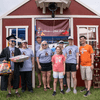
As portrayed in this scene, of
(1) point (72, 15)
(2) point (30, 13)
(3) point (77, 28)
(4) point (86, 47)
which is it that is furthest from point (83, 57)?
(2) point (30, 13)

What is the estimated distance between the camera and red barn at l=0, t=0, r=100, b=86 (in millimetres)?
5020

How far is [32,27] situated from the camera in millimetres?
5023

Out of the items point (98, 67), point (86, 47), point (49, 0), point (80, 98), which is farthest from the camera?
point (98, 67)

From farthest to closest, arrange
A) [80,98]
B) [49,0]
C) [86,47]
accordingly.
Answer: [49,0] → [86,47] → [80,98]

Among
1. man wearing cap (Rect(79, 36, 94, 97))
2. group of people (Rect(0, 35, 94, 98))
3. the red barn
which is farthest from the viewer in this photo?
the red barn

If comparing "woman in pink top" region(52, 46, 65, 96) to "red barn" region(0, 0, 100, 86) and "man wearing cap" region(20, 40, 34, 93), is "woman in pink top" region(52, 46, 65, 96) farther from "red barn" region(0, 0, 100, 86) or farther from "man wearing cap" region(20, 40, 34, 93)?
"red barn" region(0, 0, 100, 86)

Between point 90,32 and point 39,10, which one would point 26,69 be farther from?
point 90,32

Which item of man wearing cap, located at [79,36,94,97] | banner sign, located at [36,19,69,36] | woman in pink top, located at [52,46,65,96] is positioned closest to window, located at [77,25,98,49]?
banner sign, located at [36,19,69,36]

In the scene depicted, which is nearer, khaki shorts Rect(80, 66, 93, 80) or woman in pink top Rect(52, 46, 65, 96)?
woman in pink top Rect(52, 46, 65, 96)

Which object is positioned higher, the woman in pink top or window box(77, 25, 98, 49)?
window box(77, 25, 98, 49)

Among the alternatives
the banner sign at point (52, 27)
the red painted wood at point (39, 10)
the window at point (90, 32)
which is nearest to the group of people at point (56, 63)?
the banner sign at point (52, 27)

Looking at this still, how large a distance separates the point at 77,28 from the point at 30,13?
2.05 metres

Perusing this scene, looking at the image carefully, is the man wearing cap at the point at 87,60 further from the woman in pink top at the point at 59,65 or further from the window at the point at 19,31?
the window at the point at 19,31

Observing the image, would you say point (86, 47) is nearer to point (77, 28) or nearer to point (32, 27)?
point (77, 28)
